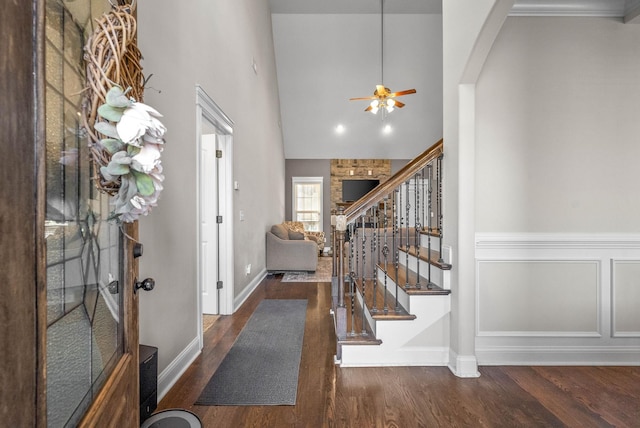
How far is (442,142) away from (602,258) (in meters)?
1.50

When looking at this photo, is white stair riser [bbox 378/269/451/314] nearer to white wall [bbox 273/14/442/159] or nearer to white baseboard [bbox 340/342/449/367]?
white baseboard [bbox 340/342/449/367]

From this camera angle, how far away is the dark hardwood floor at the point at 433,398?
1841 mm

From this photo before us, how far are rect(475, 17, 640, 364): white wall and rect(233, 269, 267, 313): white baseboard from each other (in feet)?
8.29

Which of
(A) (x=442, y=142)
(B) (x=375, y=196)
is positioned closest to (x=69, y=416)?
(B) (x=375, y=196)

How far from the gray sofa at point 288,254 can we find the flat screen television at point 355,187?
137 inches

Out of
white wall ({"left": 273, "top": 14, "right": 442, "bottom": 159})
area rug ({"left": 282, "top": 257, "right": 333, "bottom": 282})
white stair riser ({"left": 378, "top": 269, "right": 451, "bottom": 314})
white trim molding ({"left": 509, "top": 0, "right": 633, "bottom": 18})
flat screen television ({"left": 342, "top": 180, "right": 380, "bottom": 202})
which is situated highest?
white wall ({"left": 273, "top": 14, "right": 442, "bottom": 159})

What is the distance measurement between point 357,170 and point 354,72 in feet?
8.55

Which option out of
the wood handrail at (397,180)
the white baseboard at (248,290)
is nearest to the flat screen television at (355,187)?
the white baseboard at (248,290)

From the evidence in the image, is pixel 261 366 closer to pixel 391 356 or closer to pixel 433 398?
pixel 391 356

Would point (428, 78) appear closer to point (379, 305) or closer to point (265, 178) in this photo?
point (265, 178)

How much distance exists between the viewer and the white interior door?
350 cm

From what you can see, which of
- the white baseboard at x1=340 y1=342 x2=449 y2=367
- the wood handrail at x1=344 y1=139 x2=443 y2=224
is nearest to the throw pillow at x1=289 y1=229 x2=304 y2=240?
the wood handrail at x1=344 y1=139 x2=443 y2=224

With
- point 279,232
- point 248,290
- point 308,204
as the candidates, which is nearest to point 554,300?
point 248,290

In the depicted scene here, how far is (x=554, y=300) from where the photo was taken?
254 centimetres
